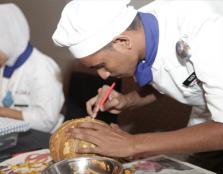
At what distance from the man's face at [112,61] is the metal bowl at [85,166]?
11.3 inches

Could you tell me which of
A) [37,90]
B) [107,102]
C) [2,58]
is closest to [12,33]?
[2,58]

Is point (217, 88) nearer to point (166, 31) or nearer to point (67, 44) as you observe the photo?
point (166, 31)

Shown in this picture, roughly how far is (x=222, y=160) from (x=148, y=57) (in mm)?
489

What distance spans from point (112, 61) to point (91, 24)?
13 cm

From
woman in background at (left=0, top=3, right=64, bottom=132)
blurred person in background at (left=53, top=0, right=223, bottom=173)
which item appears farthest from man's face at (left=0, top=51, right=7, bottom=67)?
blurred person in background at (left=53, top=0, right=223, bottom=173)

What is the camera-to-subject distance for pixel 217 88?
102 centimetres

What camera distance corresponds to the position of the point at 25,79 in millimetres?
1919

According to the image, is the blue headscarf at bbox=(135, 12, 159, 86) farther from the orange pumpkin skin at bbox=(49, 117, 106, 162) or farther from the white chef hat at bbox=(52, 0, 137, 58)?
the orange pumpkin skin at bbox=(49, 117, 106, 162)

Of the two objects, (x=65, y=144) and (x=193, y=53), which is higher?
(x=193, y=53)

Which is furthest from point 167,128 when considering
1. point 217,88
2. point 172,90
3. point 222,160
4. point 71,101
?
point 217,88

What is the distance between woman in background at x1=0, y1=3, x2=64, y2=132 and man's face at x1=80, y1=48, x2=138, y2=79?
673mm

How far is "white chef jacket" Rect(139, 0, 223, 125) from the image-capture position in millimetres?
1026

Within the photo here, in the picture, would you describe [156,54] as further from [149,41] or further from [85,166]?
[85,166]

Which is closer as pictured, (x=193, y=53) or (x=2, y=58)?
(x=193, y=53)
